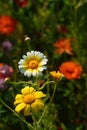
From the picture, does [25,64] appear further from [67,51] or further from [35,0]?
[35,0]

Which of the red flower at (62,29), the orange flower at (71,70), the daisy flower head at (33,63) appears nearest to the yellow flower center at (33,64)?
the daisy flower head at (33,63)

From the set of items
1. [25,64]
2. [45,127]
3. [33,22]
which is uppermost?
[33,22]

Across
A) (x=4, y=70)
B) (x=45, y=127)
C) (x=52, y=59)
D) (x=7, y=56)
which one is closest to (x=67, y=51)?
(x=52, y=59)

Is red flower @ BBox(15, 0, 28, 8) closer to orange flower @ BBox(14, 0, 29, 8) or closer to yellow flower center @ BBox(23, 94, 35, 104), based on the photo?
orange flower @ BBox(14, 0, 29, 8)

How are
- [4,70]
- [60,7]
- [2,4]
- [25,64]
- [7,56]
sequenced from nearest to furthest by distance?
[25,64] → [4,70] → [7,56] → [60,7] → [2,4]

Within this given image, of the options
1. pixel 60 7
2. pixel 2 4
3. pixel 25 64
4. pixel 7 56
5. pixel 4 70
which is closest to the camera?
pixel 25 64

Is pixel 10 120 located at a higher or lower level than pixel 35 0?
lower

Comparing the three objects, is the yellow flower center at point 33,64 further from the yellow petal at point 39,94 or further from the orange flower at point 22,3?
the orange flower at point 22,3

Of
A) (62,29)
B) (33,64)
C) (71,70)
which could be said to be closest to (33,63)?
(33,64)
